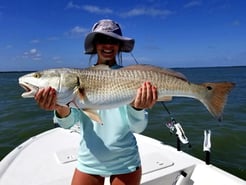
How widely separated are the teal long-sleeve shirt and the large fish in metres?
0.17

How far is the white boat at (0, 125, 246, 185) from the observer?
163 inches

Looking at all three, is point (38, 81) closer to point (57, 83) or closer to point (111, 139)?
point (57, 83)

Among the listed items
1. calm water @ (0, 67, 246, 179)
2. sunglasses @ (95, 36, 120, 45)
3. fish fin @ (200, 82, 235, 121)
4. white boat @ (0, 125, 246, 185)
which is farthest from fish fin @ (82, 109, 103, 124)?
calm water @ (0, 67, 246, 179)

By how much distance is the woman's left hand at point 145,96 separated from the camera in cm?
267

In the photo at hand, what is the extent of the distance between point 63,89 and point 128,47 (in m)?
0.87

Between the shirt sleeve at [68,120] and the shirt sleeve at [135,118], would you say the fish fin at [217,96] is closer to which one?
the shirt sleeve at [135,118]

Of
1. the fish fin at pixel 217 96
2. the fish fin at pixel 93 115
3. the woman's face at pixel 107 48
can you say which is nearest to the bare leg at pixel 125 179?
the fish fin at pixel 93 115

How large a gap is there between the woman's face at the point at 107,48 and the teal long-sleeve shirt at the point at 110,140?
486mm

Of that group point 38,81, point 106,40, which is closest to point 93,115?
point 38,81

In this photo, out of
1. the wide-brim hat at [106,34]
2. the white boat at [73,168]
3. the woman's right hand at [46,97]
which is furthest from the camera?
the white boat at [73,168]

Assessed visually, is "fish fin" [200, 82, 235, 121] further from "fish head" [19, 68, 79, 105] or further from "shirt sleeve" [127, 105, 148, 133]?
"fish head" [19, 68, 79, 105]

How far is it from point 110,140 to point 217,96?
105cm

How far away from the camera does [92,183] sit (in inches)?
113

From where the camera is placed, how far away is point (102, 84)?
2.68 m
